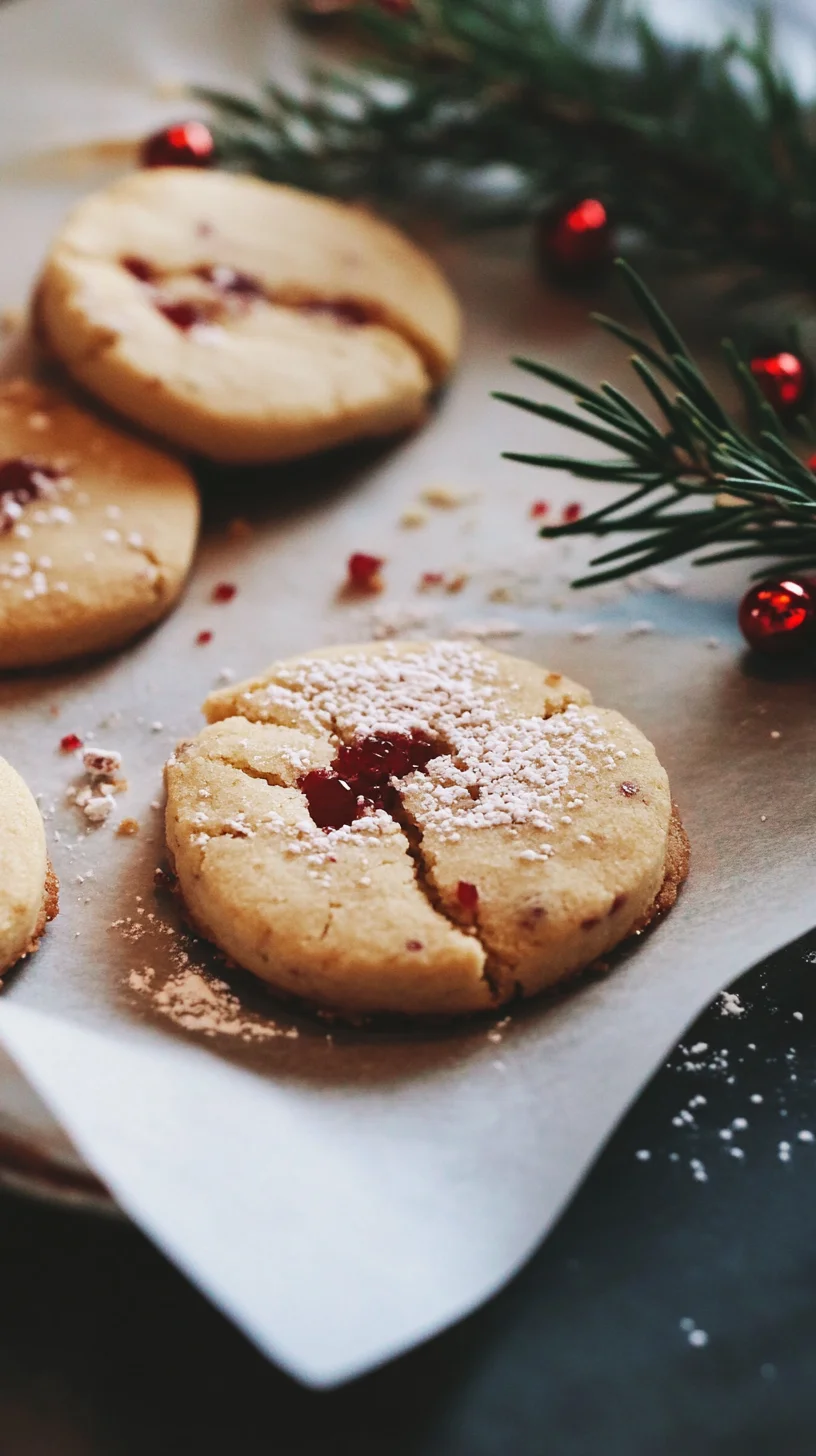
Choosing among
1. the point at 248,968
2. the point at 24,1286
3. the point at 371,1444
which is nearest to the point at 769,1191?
the point at 371,1444

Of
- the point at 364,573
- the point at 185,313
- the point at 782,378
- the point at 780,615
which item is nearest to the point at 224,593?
the point at 364,573

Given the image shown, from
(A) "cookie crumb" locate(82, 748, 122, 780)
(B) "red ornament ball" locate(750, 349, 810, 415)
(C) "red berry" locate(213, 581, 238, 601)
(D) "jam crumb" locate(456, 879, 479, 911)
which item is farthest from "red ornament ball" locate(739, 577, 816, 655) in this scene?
(A) "cookie crumb" locate(82, 748, 122, 780)

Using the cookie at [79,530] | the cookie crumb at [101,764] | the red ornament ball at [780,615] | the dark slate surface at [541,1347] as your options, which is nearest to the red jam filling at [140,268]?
the cookie at [79,530]

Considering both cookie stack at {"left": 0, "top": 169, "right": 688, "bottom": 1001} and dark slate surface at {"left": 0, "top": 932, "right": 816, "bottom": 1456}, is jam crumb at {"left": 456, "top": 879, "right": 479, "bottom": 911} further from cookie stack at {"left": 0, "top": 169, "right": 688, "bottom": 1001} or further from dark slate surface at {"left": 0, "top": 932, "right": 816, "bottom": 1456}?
dark slate surface at {"left": 0, "top": 932, "right": 816, "bottom": 1456}

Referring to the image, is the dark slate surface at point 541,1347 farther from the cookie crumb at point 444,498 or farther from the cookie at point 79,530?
the cookie crumb at point 444,498

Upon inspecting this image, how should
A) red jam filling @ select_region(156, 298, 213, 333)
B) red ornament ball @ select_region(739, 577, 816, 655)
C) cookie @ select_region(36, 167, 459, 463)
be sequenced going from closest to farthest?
red ornament ball @ select_region(739, 577, 816, 655)
cookie @ select_region(36, 167, 459, 463)
red jam filling @ select_region(156, 298, 213, 333)

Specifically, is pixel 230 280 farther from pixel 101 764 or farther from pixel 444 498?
pixel 101 764
